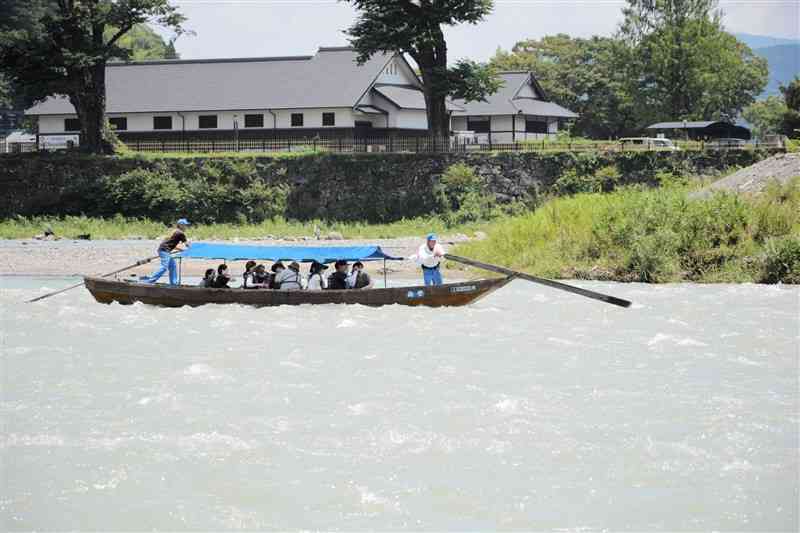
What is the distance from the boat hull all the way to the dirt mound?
43.1ft

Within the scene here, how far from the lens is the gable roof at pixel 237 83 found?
190 feet

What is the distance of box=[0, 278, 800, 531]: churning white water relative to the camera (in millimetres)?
12812

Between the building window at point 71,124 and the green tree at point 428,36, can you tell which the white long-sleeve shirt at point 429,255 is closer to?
the green tree at point 428,36

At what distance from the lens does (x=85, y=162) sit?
167 ft

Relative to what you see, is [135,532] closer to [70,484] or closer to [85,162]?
[70,484]

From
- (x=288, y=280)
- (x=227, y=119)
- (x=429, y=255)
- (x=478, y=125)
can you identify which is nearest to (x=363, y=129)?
(x=227, y=119)

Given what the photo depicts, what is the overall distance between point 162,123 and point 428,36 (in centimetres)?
1819

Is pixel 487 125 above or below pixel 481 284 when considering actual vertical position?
above

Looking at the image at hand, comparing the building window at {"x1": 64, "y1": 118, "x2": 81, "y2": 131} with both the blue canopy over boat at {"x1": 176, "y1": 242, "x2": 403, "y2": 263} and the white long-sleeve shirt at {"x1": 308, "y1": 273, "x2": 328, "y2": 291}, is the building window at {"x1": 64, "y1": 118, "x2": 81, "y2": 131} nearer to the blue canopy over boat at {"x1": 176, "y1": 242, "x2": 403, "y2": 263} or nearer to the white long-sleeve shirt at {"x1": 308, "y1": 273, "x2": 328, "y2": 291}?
the blue canopy over boat at {"x1": 176, "y1": 242, "x2": 403, "y2": 263}

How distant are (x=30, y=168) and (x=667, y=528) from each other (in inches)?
1764

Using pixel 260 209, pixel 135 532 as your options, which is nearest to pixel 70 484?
pixel 135 532

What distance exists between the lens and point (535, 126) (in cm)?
6625

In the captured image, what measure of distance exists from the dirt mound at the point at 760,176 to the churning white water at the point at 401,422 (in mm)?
11825

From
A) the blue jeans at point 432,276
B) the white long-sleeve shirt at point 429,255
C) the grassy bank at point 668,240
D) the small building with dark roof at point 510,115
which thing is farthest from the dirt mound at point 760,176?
the small building with dark roof at point 510,115
